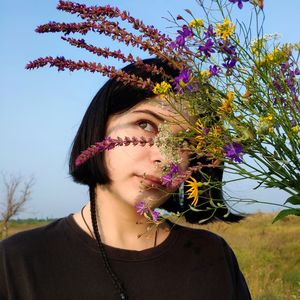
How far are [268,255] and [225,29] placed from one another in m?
13.5

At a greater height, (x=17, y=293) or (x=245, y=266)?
(x=17, y=293)

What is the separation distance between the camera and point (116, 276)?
202cm

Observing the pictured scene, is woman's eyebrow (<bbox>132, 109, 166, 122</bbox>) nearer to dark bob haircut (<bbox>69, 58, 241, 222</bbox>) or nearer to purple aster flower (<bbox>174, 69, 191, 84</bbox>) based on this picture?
dark bob haircut (<bbox>69, 58, 241, 222</bbox>)

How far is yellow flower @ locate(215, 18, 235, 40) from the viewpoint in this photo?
1222 mm

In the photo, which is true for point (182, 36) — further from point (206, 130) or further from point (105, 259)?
point (105, 259)

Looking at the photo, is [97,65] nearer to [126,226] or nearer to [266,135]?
[266,135]

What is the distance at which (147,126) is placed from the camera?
5.96 feet

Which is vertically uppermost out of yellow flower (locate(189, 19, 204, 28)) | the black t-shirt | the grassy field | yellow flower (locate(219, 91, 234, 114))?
yellow flower (locate(189, 19, 204, 28))

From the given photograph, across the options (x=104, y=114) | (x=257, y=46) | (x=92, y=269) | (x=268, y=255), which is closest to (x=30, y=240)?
(x=92, y=269)

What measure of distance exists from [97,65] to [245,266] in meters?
11.9

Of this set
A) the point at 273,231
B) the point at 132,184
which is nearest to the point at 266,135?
the point at 132,184

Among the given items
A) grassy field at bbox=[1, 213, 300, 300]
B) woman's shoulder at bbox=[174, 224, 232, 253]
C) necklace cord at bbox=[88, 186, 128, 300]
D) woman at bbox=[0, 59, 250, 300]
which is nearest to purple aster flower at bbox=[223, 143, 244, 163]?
woman at bbox=[0, 59, 250, 300]

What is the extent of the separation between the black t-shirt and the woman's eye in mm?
564

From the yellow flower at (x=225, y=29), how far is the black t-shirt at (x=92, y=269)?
1131mm
